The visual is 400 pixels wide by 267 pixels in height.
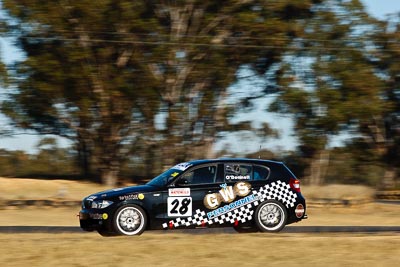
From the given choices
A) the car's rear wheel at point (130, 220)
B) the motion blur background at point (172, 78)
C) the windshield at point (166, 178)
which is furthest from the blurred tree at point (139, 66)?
the car's rear wheel at point (130, 220)

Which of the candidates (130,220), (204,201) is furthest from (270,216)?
(130,220)

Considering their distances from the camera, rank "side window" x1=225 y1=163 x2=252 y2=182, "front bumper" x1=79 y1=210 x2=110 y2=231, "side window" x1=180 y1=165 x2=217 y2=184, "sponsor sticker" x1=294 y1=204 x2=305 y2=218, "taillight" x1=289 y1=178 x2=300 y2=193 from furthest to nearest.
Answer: "taillight" x1=289 y1=178 x2=300 y2=193, "sponsor sticker" x1=294 y1=204 x2=305 y2=218, "side window" x1=225 y1=163 x2=252 y2=182, "side window" x1=180 y1=165 x2=217 y2=184, "front bumper" x1=79 y1=210 x2=110 y2=231

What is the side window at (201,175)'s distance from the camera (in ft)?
54.2

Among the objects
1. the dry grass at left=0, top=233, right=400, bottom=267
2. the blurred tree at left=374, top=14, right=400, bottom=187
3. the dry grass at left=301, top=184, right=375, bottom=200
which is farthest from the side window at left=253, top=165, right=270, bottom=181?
the blurred tree at left=374, top=14, right=400, bottom=187

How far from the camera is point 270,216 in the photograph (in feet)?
54.6

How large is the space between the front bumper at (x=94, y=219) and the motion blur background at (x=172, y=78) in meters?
19.4

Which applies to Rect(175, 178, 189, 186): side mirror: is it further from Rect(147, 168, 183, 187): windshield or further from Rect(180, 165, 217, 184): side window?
Rect(147, 168, 183, 187): windshield

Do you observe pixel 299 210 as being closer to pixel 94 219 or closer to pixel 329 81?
pixel 94 219

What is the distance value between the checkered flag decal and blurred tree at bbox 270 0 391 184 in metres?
21.7

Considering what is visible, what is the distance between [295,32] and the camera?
125 ft

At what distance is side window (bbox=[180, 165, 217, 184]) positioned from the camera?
16531mm

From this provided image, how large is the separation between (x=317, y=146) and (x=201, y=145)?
5.84m

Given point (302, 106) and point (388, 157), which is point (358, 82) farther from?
point (388, 157)

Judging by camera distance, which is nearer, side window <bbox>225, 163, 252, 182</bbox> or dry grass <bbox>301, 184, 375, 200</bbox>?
side window <bbox>225, 163, 252, 182</bbox>
